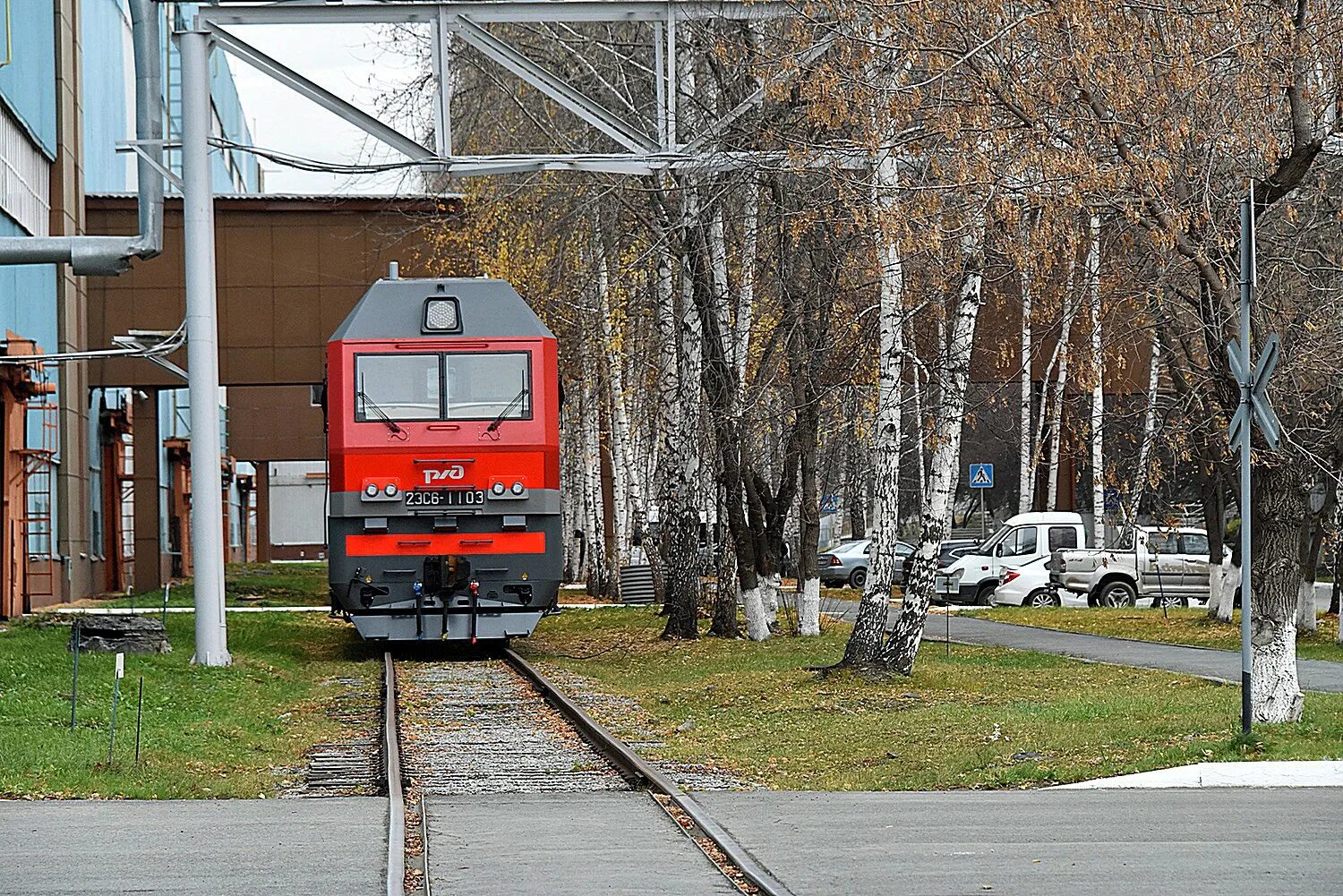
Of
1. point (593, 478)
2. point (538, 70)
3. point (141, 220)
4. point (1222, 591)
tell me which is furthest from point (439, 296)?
point (593, 478)

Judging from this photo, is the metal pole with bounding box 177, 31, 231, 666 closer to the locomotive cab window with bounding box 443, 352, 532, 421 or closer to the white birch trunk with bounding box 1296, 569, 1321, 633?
the locomotive cab window with bounding box 443, 352, 532, 421

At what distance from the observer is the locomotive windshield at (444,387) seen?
22031mm

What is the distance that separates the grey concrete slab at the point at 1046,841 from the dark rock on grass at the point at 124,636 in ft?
38.6

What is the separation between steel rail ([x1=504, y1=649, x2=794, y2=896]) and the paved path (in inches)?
286

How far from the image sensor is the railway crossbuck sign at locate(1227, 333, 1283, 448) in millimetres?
12797

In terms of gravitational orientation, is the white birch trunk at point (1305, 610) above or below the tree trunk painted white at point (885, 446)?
below

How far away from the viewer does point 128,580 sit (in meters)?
49.1

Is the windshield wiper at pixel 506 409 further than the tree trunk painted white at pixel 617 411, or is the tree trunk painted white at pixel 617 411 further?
the tree trunk painted white at pixel 617 411

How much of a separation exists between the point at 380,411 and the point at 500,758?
8707 millimetres

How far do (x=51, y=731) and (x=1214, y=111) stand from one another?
10.6 meters

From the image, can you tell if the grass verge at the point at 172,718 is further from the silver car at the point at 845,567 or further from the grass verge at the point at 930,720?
the silver car at the point at 845,567

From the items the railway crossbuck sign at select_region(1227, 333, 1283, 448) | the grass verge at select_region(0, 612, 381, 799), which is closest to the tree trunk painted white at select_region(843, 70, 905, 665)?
the railway crossbuck sign at select_region(1227, 333, 1283, 448)

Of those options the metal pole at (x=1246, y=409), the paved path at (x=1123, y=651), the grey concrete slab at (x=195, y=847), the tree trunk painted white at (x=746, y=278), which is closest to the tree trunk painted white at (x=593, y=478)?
the paved path at (x=1123, y=651)

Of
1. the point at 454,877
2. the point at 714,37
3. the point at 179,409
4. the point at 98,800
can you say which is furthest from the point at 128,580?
the point at 454,877
